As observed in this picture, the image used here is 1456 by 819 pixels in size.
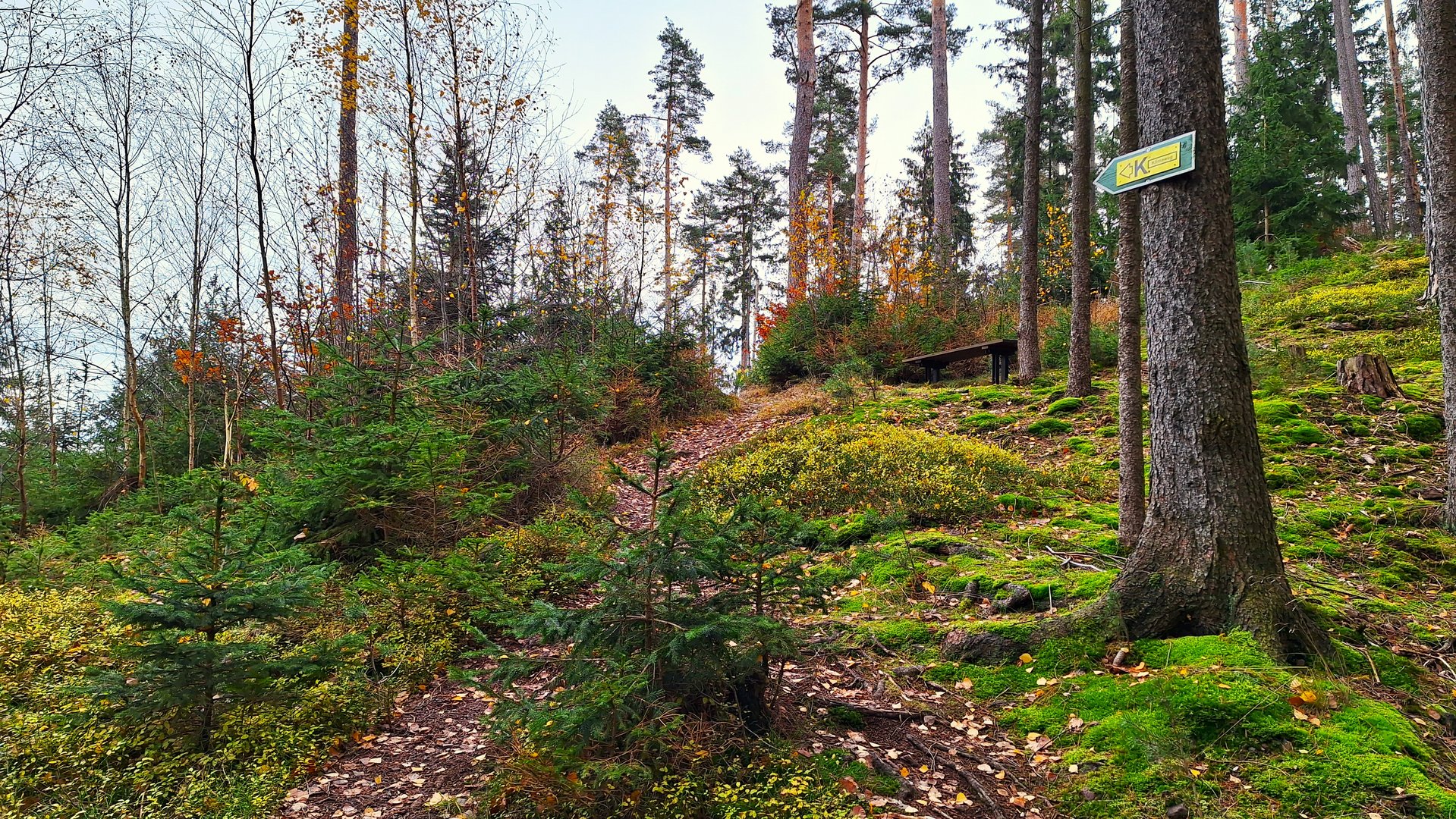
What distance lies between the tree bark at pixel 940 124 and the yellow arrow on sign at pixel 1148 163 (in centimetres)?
1228

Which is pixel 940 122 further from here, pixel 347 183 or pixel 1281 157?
pixel 347 183

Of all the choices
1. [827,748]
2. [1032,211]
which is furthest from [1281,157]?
[827,748]

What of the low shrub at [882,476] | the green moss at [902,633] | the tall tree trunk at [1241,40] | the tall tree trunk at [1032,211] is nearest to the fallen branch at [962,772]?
the green moss at [902,633]

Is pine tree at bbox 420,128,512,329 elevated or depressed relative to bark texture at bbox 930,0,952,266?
depressed

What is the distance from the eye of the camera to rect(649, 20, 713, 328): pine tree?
21.0 meters

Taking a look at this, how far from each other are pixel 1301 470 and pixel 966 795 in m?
5.07

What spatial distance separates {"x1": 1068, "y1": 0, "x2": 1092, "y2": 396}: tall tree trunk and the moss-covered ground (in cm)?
49

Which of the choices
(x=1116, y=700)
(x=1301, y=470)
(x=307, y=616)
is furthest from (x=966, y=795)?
(x=1301, y=470)

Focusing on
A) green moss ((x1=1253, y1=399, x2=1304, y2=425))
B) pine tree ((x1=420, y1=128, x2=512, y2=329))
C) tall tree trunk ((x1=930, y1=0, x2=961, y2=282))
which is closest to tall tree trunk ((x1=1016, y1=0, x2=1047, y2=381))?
green moss ((x1=1253, y1=399, x2=1304, y2=425))

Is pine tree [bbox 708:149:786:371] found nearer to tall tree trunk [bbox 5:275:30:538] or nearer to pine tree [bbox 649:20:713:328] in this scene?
pine tree [bbox 649:20:713:328]

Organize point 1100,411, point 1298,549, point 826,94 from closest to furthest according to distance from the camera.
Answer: point 1298,549 < point 1100,411 < point 826,94

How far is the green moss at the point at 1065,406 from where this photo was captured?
845cm

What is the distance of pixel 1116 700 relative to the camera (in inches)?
118

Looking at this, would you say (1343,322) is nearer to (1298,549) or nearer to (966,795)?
(1298,549)
